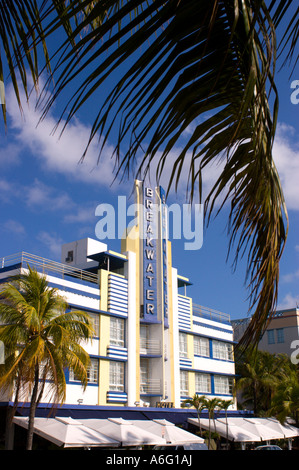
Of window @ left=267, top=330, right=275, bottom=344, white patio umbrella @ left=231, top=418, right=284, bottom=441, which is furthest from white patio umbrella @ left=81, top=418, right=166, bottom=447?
window @ left=267, top=330, right=275, bottom=344

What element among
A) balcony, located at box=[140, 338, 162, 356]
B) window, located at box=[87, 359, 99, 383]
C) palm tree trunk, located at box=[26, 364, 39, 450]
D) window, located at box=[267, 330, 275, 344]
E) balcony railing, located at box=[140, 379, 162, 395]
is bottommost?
palm tree trunk, located at box=[26, 364, 39, 450]

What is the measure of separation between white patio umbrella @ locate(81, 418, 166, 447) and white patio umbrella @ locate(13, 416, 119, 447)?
0.40 m

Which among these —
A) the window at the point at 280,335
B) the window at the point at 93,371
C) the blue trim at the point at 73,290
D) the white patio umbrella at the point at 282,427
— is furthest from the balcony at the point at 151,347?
the window at the point at 280,335

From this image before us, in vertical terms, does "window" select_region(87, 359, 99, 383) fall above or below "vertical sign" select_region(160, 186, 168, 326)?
below

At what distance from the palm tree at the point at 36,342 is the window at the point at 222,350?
20305mm

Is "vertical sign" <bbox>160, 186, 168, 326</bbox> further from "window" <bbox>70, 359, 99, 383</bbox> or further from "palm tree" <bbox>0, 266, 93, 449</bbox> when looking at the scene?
"palm tree" <bbox>0, 266, 93, 449</bbox>

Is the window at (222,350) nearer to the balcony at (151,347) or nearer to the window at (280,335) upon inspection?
the balcony at (151,347)

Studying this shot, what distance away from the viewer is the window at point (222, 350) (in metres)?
39.3

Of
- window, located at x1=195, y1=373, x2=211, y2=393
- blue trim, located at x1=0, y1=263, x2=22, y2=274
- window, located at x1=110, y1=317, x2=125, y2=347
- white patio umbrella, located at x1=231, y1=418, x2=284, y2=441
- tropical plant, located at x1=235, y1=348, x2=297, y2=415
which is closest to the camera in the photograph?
blue trim, located at x1=0, y1=263, x2=22, y2=274

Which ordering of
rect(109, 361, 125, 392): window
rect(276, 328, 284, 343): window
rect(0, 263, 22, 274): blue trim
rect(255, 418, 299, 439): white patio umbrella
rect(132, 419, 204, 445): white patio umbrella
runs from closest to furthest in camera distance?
rect(132, 419, 204, 445): white patio umbrella < rect(0, 263, 22, 274): blue trim < rect(109, 361, 125, 392): window < rect(255, 418, 299, 439): white patio umbrella < rect(276, 328, 284, 343): window

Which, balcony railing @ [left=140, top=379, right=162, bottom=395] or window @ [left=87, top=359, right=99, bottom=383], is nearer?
window @ [left=87, top=359, right=99, bottom=383]

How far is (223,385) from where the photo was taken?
38875 mm

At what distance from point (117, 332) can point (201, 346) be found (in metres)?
9.83

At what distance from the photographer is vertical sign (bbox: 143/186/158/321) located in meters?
32.9
